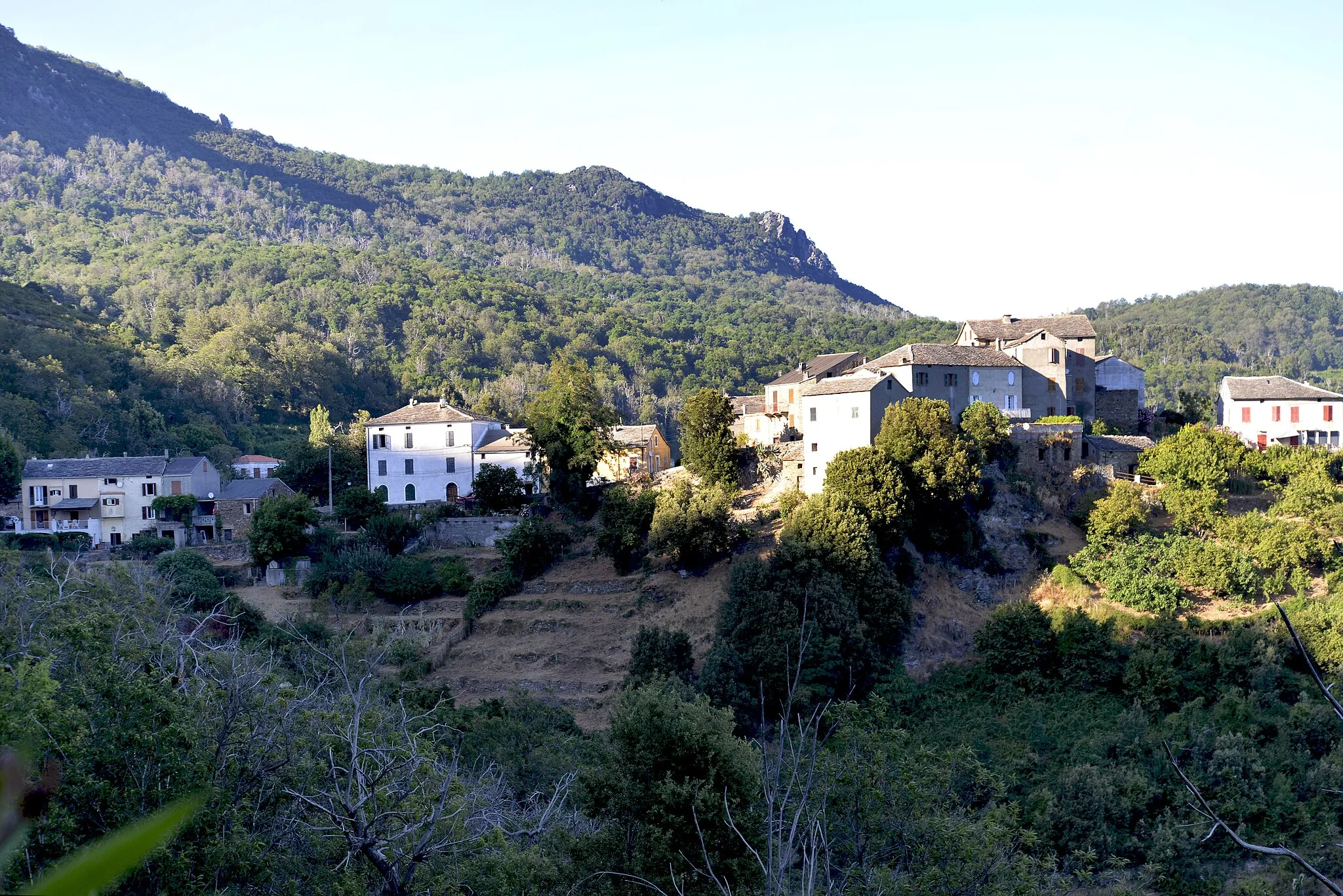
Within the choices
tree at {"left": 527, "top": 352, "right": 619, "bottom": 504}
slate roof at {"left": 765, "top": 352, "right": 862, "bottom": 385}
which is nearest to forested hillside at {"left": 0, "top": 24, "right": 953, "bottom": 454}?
tree at {"left": 527, "top": 352, "right": 619, "bottom": 504}

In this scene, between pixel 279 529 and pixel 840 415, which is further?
pixel 279 529

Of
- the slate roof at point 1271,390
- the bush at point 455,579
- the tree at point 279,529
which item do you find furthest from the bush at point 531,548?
the slate roof at point 1271,390

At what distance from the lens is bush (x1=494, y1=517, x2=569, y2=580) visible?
1470 inches

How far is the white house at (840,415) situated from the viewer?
1396 inches

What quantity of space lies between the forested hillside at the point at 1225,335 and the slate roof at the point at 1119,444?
43.0 meters

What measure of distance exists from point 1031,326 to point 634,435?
55.5 feet

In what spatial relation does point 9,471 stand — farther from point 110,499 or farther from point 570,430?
point 570,430

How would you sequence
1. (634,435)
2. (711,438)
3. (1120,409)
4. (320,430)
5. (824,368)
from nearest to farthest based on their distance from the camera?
(711,438)
(1120,409)
(824,368)
(634,435)
(320,430)

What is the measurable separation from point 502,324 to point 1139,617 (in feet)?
240

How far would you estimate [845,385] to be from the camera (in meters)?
36.4

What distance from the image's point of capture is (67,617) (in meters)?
16.0

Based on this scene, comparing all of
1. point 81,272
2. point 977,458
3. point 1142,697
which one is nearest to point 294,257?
point 81,272

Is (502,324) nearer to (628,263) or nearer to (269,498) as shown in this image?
(269,498)

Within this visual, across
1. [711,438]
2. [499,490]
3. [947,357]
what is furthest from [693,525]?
[947,357]
